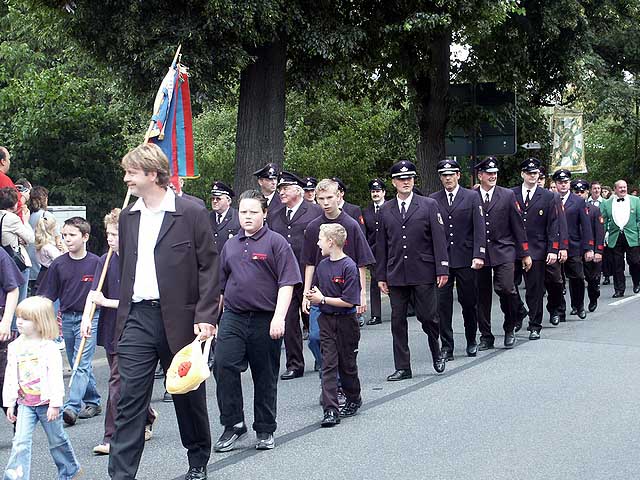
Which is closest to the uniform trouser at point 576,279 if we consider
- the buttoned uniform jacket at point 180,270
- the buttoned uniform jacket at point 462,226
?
→ the buttoned uniform jacket at point 462,226

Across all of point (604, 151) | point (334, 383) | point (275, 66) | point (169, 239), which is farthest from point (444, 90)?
point (604, 151)

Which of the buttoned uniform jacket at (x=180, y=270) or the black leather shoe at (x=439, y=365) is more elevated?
the buttoned uniform jacket at (x=180, y=270)

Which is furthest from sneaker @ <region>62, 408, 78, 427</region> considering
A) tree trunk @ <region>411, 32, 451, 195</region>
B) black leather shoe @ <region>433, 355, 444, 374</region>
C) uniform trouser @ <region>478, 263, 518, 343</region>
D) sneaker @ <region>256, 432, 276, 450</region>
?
tree trunk @ <region>411, 32, 451, 195</region>

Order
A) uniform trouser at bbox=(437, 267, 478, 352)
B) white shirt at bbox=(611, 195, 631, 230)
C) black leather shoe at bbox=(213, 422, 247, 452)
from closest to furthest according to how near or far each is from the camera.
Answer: black leather shoe at bbox=(213, 422, 247, 452) < uniform trouser at bbox=(437, 267, 478, 352) < white shirt at bbox=(611, 195, 631, 230)

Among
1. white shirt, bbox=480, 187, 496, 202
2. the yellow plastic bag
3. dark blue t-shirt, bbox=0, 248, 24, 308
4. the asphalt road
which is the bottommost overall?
the asphalt road

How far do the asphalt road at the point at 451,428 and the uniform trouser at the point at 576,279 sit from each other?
322 cm

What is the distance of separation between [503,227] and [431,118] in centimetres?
1046

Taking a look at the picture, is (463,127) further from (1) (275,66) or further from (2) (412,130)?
(1) (275,66)

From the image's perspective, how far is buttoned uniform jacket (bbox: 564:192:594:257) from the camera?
1515cm

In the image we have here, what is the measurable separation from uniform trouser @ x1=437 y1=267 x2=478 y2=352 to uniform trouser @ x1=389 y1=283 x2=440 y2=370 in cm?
71

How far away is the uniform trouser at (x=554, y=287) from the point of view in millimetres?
13763

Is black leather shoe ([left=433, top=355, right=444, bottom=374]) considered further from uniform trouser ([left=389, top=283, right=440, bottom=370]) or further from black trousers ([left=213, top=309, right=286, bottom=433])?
black trousers ([left=213, top=309, right=286, bottom=433])

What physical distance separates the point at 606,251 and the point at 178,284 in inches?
611

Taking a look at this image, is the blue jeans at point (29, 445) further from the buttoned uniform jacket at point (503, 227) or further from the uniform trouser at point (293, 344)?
the buttoned uniform jacket at point (503, 227)
